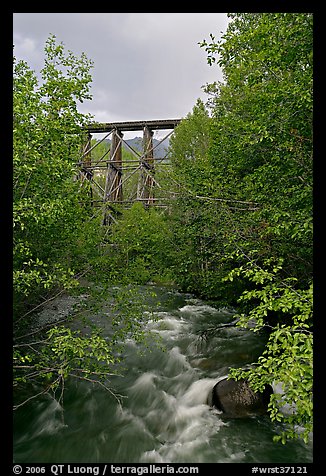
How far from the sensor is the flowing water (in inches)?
205

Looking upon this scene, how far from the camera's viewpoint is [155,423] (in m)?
6.14

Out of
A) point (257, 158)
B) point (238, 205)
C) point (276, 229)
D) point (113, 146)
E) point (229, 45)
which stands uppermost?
point (113, 146)

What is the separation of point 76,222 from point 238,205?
12.1ft

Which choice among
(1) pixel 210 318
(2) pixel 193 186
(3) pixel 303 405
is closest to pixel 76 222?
(2) pixel 193 186

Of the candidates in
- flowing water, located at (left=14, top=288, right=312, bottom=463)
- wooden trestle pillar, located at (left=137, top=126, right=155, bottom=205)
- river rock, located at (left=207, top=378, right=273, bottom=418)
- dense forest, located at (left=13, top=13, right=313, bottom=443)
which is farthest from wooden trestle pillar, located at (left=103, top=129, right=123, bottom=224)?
river rock, located at (left=207, top=378, right=273, bottom=418)

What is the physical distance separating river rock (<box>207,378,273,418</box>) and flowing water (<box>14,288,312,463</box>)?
0.42ft

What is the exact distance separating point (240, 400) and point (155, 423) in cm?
165

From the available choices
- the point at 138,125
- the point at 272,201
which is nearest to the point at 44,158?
the point at 272,201

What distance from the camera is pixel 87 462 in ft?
16.8

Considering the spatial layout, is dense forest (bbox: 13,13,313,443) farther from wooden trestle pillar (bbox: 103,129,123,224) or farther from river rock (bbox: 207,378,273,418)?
wooden trestle pillar (bbox: 103,129,123,224)

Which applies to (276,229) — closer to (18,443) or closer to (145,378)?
(145,378)

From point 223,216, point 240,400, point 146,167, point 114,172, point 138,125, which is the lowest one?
point 240,400

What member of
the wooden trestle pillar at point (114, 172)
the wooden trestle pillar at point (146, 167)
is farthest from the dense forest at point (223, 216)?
the wooden trestle pillar at point (114, 172)

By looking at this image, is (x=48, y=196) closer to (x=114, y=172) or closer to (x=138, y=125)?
(x=114, y=172)
